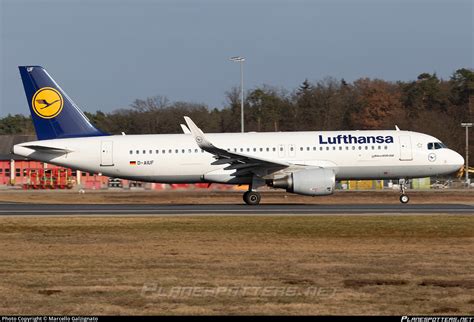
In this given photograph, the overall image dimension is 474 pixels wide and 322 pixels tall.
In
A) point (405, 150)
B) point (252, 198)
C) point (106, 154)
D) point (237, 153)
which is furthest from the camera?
point (106, 154)

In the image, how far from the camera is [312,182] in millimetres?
36750

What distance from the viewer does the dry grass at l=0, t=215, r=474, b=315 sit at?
43.9 feet

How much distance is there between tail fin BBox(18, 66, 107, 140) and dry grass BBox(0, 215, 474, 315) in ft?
42.5

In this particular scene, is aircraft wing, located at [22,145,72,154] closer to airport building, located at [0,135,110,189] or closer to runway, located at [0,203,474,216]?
runway, located at [0,203,474,216]

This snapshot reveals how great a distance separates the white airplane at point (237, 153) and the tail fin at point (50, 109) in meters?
0.05

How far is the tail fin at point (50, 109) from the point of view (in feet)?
136

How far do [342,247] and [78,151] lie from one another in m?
22.0

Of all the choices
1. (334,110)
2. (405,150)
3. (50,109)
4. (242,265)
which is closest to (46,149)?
(50,109)

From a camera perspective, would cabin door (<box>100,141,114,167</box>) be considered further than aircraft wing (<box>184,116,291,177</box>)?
Yes

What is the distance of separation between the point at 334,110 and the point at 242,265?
89.5 meters

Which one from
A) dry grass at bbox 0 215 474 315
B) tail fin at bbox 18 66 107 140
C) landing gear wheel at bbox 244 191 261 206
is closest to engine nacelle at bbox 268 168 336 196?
landing gear wheel at bbox 244 191 261 206

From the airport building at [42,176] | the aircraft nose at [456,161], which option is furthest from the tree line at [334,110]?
the aircraft nose at [456,161]

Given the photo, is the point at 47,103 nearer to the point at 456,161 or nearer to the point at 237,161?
the point at 237,161

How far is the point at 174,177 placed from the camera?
40.2 m
